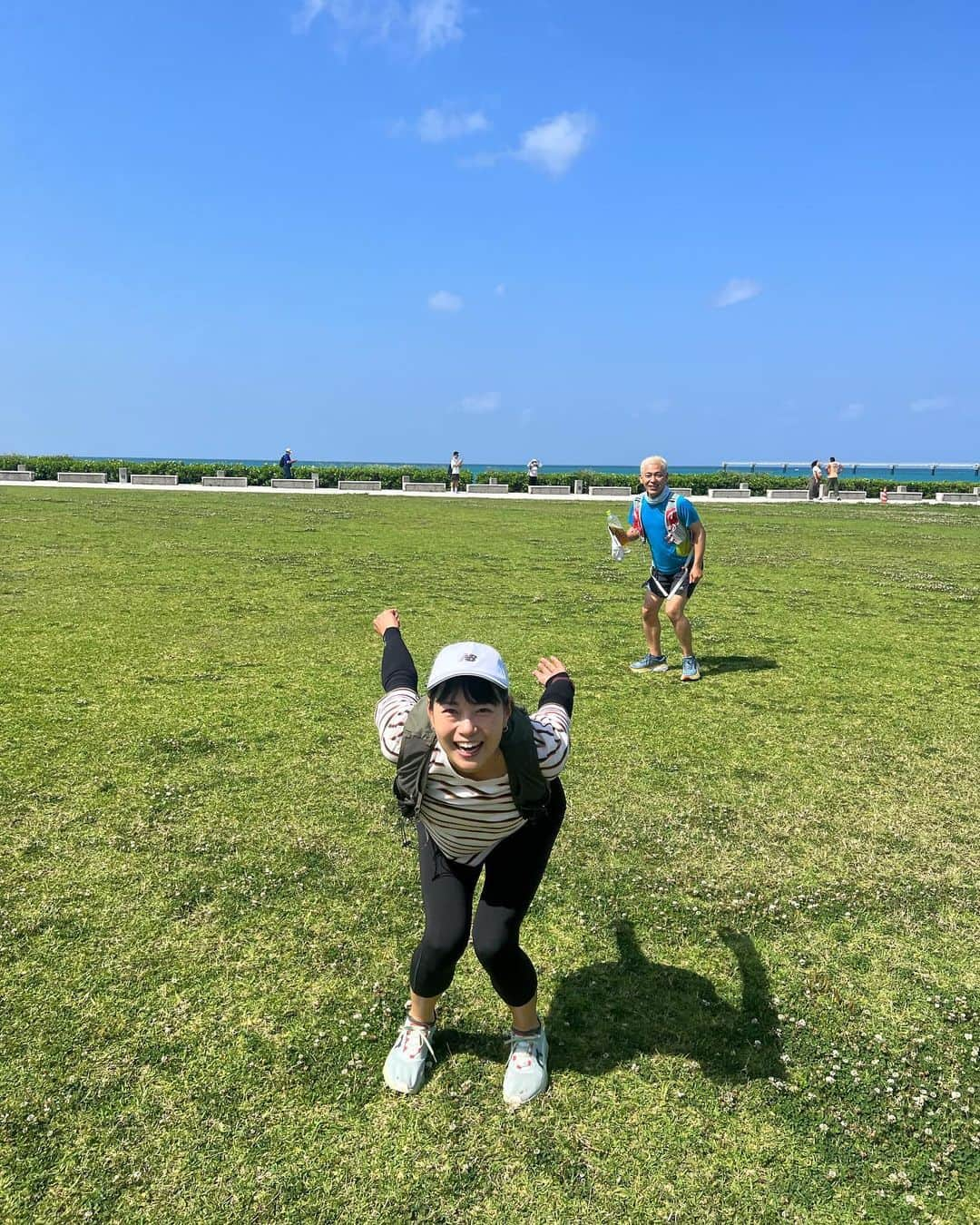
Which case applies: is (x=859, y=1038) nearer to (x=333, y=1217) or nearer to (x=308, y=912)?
(x=333, y=1217)

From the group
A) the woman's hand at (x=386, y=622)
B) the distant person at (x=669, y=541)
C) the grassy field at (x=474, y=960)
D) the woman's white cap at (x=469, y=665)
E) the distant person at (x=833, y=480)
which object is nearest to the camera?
the woman's white cap at (x=469, y=665)

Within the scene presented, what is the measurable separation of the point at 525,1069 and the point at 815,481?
4004 centimetres

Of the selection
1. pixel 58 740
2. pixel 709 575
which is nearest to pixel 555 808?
pixel 58 740

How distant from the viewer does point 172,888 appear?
4.30 metres

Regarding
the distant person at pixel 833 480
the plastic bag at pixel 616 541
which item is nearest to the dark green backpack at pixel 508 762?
the plastic bag at pixel 616 541

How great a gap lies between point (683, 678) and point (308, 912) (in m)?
5.24

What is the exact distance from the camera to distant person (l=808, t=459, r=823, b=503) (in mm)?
38594

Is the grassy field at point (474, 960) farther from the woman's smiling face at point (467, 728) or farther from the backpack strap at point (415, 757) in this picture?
the woman's smiling face at point (467, 728)

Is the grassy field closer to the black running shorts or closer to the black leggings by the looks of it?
the black leggings

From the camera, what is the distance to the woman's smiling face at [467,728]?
2674mm

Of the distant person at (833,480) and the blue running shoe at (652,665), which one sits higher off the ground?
the distant person at (833,480)

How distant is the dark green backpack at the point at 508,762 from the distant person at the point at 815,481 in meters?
39.1

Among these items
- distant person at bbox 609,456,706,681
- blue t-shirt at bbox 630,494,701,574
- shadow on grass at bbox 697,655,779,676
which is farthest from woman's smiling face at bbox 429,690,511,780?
shadow on grass at bbox 697,655,779,676

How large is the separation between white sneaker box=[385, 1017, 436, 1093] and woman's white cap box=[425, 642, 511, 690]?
1467 millimetres
